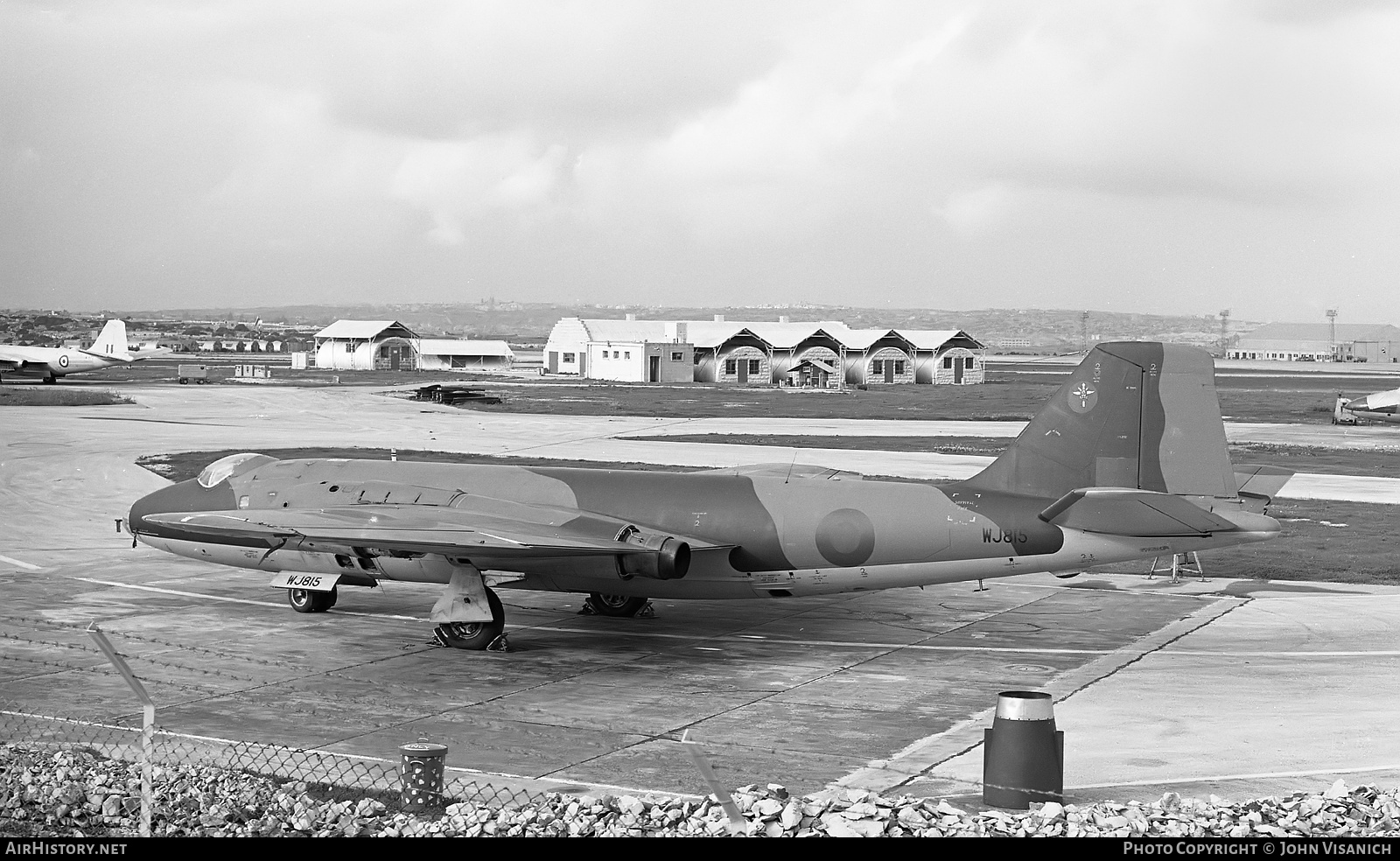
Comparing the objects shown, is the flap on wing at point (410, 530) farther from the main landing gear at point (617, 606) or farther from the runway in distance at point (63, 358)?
the runway in distance at point (63, 358)

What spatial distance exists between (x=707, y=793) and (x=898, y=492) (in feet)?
30.1

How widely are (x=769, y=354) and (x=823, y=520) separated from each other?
314 ft

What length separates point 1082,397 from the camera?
2145 centimetres

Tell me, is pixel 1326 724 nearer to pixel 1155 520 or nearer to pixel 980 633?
pixel 1155 520

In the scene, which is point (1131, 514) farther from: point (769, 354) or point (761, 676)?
point (769, 354)

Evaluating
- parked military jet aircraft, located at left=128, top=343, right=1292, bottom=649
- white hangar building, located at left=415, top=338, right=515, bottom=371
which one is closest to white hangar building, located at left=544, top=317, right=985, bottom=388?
white hangar building, located at left=415, top=338, right=515, bottom=371

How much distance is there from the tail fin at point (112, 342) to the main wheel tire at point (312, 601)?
9174 centimetres

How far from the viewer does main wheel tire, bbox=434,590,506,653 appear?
21.4m

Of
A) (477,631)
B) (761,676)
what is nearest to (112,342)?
(477,631)

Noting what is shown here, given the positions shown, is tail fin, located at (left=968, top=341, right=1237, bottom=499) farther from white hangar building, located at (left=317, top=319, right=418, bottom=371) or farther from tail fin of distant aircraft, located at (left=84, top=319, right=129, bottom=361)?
white hangar building, located at (left=317, top=319, right=418, bottom=371)

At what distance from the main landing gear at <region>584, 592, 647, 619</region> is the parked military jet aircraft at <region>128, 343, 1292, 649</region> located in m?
1.93

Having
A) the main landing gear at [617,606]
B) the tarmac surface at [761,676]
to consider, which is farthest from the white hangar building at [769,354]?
the main landing gear at [617,606]

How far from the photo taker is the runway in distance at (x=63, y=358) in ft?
333

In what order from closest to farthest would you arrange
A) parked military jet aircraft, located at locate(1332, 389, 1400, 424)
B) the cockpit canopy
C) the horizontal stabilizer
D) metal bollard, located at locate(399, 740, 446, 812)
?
metal bollard, located at locate(399, 740, 446, 812)
the horizontal stabilizer
the cockpit canopy
parked military jet aircraft, located at locate(1332, 389, 1400, 424)
